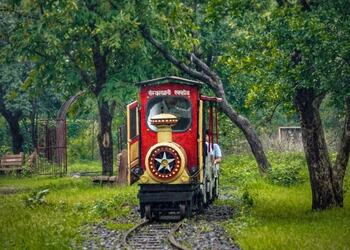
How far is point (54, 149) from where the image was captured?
3422cm

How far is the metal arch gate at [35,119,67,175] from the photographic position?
107 feet

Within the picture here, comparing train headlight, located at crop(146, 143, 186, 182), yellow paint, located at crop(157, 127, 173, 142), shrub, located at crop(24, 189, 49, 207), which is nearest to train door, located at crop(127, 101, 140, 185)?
train headlight, located at crop(146, 143, 186, 182)

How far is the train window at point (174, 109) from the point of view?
1777 centimetres

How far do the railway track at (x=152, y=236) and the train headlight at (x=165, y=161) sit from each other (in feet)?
3.73

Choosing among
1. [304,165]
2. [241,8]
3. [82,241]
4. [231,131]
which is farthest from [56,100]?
[82,241]

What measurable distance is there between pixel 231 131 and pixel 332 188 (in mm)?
23165

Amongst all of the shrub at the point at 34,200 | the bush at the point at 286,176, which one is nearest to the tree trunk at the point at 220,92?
the bush at the point at 286,176

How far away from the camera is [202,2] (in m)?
30.3

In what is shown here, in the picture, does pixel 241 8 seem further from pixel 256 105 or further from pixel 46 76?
pixel 46 76

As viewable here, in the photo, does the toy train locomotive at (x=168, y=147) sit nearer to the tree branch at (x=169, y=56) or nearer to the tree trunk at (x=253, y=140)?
the tree branch at (x=169, y=56)

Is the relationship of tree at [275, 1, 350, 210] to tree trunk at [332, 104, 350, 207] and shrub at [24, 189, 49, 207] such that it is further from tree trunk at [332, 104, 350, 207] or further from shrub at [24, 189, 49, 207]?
shrub at [24, 189, 49, 207]

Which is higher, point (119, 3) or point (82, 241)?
point (119, 3)

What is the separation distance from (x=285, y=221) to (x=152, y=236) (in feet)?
9.70

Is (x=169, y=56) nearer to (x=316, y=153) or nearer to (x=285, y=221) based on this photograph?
(x=316, y=153)
